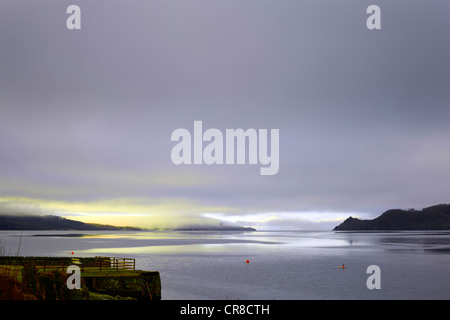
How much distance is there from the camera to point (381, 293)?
2002 inches

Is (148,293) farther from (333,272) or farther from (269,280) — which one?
(333,272)

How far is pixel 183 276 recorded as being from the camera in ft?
219

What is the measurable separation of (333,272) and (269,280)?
16.3 metres

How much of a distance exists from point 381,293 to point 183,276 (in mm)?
31719

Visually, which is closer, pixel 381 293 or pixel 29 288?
pixel 29 288
